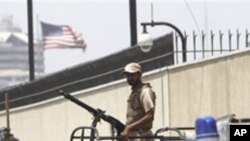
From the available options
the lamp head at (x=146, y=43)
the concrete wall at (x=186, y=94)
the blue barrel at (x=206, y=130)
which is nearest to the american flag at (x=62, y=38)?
the concrete wall at (x=186, y=94)

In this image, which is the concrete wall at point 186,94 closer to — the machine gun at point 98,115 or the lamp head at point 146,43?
the lamp head at point 146,43

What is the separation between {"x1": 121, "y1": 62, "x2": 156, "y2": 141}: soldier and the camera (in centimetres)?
1111

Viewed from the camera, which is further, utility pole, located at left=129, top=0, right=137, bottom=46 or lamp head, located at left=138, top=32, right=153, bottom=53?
utility pole, located at left=129, top=0, right=137, bottom=46

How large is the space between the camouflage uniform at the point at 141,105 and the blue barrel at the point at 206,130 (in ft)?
14.2

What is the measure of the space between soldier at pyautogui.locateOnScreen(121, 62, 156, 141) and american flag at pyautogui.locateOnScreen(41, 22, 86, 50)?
1090 inches

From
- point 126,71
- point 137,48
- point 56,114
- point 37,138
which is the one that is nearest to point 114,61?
point 137,48

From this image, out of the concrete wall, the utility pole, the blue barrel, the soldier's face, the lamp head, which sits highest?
the utility pole

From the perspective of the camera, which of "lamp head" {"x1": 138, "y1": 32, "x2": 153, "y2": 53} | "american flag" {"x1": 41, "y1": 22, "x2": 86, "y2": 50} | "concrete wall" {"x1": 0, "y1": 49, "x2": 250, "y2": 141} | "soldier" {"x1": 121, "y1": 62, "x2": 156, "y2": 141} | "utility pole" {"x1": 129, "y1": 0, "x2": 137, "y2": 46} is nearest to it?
"soldier" {"x1": 121, "y1": 62, "x2": 156, "y2": 141}

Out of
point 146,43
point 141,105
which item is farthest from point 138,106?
point 146,43

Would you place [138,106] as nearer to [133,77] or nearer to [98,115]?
[133,77]

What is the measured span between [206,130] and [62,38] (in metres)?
34.4

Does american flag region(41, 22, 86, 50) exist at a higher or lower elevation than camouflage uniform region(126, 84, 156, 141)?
higher

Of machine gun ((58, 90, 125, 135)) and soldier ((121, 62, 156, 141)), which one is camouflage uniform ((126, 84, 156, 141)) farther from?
machine gun ((58, 90, 125, 135))

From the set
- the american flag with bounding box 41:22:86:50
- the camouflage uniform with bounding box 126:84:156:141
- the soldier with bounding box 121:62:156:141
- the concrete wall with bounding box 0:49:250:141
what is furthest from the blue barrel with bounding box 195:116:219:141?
the american flag with bounding box 41:22:86:50
